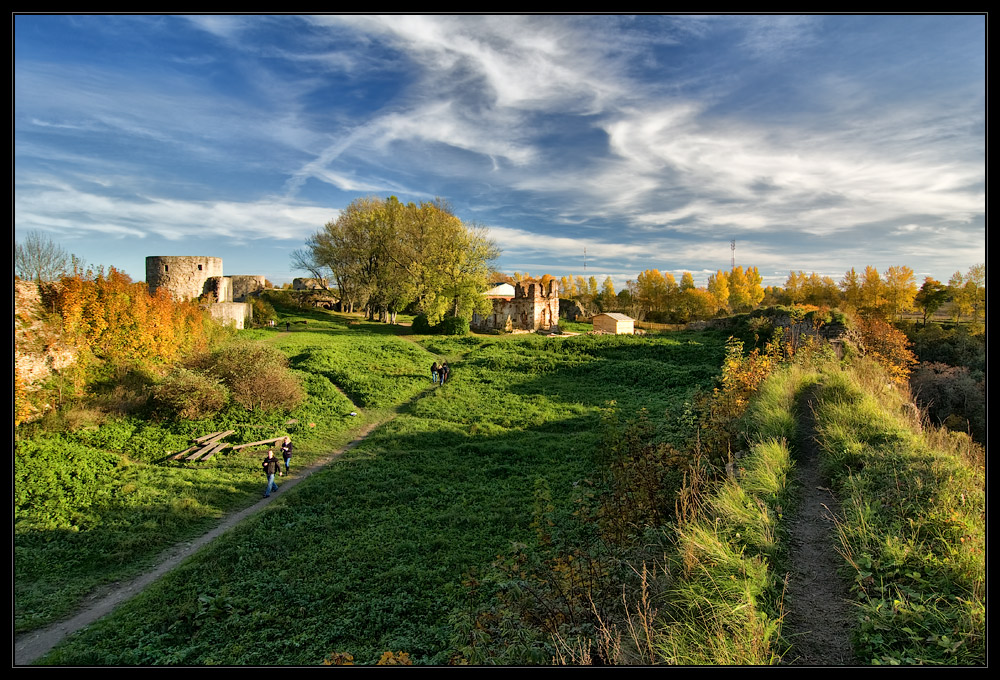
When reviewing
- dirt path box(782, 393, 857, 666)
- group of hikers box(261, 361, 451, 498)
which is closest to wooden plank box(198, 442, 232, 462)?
group of hikers box(261, 361, 451, 498)

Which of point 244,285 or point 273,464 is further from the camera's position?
point 244,285

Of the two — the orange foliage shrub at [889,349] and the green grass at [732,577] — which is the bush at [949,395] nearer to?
the orange foliage shrub at [889,349]

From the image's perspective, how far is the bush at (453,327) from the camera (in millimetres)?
39062

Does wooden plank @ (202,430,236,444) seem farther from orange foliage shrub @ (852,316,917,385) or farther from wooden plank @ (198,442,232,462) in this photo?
orange foliage shrub @ (852,316,917,385)

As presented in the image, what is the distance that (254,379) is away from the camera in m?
17.1

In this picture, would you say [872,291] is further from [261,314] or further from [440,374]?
[261,314]

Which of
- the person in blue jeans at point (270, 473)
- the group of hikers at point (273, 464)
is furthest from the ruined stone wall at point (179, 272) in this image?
the person in blue jeans at point (270, 473)

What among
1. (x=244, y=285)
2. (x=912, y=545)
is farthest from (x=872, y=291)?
(x=244, y=285)

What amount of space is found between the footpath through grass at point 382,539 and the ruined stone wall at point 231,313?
1322 centimetres

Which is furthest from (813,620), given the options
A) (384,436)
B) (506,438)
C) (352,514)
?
(384,436)

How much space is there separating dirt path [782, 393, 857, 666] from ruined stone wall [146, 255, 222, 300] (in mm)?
36718

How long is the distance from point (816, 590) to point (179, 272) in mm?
39365

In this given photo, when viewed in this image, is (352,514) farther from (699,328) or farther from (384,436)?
(699,328)

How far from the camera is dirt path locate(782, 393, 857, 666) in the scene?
389 centimetres
